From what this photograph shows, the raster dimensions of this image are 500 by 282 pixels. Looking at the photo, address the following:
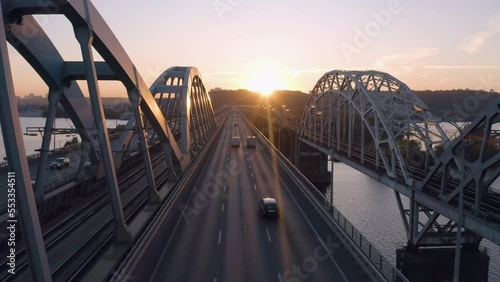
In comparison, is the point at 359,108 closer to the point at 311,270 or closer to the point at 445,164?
the point at 445,164

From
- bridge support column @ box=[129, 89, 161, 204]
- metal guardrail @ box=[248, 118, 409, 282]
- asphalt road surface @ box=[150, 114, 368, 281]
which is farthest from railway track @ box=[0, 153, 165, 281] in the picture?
metal guardrail @ box=[248, 118, 409, 282]

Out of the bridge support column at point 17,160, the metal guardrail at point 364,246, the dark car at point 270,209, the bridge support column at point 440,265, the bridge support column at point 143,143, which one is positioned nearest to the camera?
the bridge support column at point 17,160

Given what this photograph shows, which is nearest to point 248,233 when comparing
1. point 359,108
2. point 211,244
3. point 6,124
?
point 211,244

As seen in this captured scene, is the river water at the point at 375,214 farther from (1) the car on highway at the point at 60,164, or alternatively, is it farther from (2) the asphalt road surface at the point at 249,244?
(1) the car on highway at the point at 60,164

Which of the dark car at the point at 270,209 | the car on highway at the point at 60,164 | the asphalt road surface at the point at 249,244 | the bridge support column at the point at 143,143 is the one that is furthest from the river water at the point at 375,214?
the car on highway at the point at 60,164

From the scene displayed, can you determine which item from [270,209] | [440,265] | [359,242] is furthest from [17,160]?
[440,265]

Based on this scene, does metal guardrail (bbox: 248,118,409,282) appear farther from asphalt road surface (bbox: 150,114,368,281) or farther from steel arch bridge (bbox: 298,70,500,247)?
steel arch bridge (bbox: 298,70,500,247)

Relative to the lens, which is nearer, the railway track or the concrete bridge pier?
the railway track
